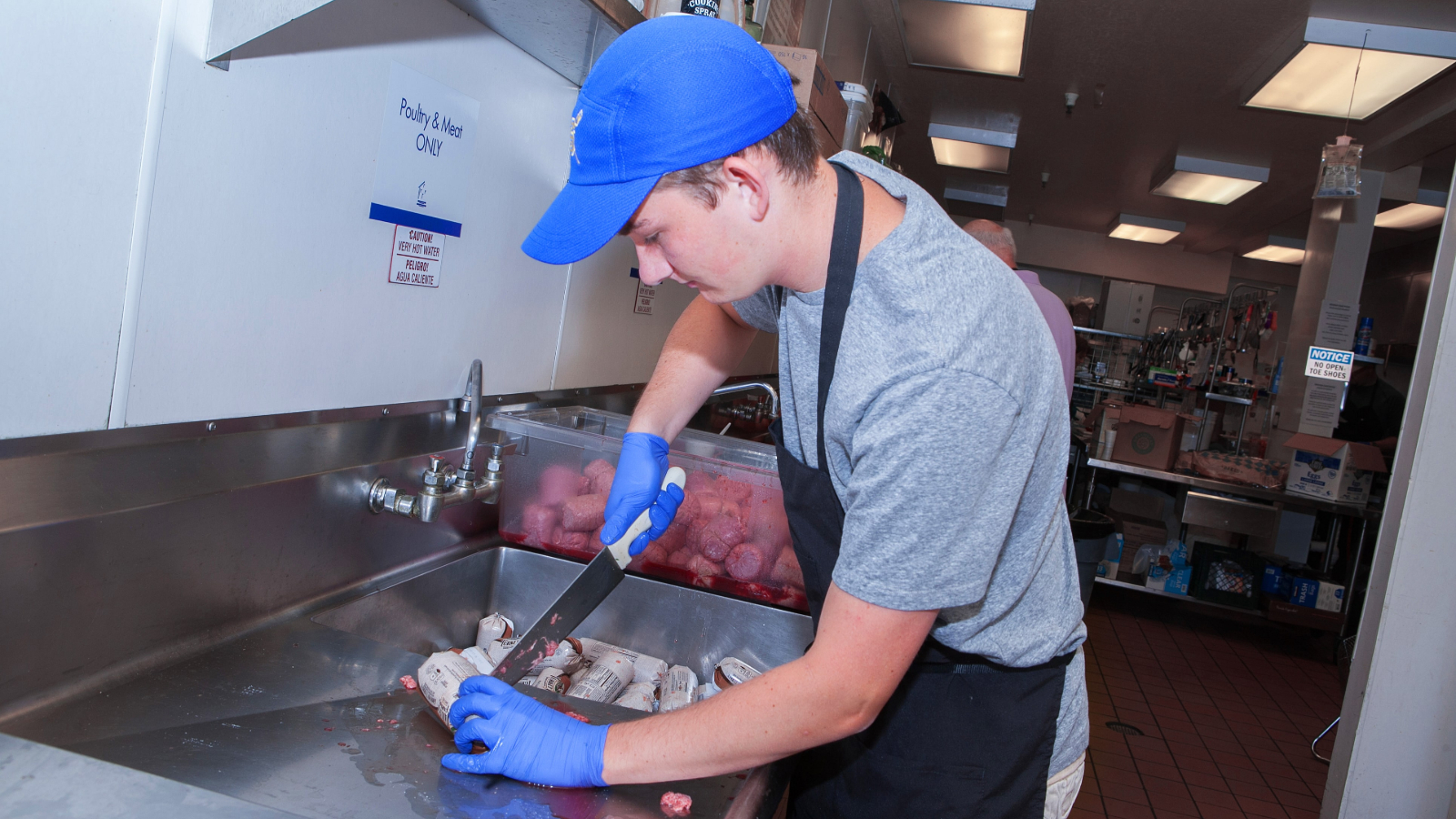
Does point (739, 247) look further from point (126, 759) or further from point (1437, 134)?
point (1437, 134)

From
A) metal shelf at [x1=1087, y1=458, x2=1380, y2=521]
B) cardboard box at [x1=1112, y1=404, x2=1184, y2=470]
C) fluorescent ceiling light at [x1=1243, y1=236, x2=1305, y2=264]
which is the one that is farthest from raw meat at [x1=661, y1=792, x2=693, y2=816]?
fluorescent ceiling light at [x1=1243, y1=236, x2=1305, y2=264]

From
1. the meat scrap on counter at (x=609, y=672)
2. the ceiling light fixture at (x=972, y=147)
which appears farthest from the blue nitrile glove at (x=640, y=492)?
the ceiling light fixture at (x=972, y=147)

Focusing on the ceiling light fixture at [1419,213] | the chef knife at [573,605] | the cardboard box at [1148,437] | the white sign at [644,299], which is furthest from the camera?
the ceiling light fixture at [1419,213]

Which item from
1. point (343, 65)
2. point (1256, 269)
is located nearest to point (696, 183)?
point (343, 65)

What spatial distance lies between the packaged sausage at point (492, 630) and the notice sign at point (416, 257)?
734 mm

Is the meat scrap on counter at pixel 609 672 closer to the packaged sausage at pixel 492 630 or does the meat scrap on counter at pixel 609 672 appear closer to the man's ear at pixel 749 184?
the packaged sausage at pixel 492 630

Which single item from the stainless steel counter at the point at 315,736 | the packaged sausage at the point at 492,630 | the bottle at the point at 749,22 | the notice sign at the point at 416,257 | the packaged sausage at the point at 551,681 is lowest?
the packaged sausage at the point at 492,630

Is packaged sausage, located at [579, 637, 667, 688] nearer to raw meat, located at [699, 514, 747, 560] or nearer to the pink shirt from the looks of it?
raw meat, located at [699, 514, 747, 560]

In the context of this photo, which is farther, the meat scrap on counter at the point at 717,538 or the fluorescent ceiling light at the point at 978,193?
the fluorescent ceiling light at the point at 978,193

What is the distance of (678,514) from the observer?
1815 mm

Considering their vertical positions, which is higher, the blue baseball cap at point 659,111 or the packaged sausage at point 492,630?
the blue baseball cap at point 659,111

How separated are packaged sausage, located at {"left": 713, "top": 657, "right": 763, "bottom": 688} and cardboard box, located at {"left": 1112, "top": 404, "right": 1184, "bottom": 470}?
15.4 feet

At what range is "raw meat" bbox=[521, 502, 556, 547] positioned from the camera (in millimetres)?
1934

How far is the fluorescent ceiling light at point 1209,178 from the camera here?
22.7ft
